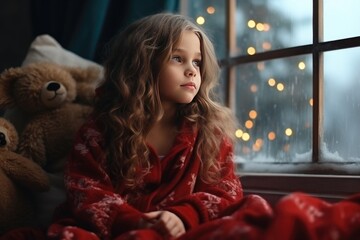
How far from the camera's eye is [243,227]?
31.4 inches

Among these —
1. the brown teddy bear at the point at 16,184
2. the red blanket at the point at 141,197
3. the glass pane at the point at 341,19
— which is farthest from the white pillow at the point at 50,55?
the glass pane at the point at 341,19

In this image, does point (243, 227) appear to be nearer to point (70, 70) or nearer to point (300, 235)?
point (300, 235)

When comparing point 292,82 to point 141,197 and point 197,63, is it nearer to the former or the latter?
point 197,63

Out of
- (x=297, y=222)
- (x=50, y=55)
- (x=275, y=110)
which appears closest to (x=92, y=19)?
(x=50, y=55)

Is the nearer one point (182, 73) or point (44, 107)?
point (182, 73)

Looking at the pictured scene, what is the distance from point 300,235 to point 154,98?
2.36 feet

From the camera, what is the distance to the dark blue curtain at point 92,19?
1863mm

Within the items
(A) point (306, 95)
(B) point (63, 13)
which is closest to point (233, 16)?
(A) point (306, 95)

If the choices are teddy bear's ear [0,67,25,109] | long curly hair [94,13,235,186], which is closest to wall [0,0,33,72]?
teddy bear's ear [0,67,25,109]

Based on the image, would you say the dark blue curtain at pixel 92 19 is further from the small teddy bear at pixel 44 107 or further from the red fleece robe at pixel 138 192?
the red fleece robe at pixel 138 192

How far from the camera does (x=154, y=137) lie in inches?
55.5

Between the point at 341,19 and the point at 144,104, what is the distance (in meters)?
0.59

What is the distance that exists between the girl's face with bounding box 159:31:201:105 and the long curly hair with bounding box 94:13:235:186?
0.02m

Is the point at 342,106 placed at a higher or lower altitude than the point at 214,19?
lower
